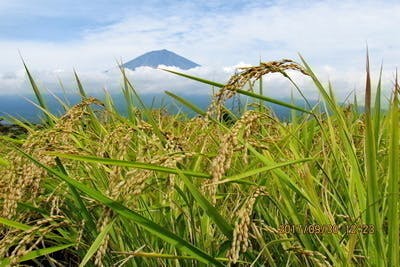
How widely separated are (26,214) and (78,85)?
170 centimetres

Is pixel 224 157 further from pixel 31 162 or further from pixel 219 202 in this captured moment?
pixel 219 202

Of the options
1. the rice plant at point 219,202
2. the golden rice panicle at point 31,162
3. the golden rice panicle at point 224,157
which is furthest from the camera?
the golden rice panicle at point 31,162

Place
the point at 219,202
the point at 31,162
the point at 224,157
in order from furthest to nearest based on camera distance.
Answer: the point at 219,202
the point at 31,162
the point at 224,157

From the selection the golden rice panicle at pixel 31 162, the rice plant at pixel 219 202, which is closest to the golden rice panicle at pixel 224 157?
the rice plant at pixel 219 202

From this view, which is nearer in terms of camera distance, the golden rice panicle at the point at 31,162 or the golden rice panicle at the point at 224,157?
the golden rice panicle at the point at 224,157

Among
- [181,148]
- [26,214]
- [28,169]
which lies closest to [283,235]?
[181,148]

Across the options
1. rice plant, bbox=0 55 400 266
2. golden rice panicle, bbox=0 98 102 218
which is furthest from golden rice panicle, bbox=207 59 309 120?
golden rice panicle, bbox=0 98 102 218

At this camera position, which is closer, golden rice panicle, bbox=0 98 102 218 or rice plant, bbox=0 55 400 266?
rice plant, bbox=0 55 400 266

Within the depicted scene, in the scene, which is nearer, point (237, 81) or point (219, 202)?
point (237, 81)

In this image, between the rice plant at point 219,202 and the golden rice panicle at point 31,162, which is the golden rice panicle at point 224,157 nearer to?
the rice plant at point 219,202

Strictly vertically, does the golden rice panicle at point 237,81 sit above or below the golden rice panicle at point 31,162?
above

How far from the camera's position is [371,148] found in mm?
1486

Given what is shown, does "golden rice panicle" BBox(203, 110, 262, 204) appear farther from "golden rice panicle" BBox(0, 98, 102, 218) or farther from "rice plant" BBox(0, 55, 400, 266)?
"golden rice panicle" BBox(0, 98, 102, 218)

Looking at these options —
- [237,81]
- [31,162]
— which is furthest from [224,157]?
[31,162]
